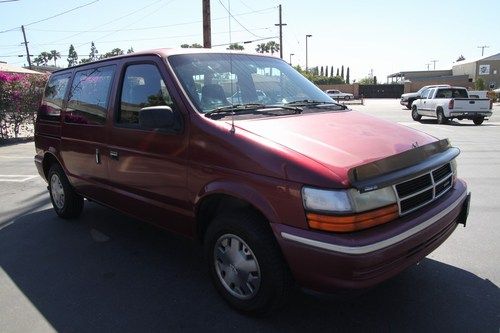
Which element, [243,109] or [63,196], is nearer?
[243,109]

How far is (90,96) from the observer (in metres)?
4.86

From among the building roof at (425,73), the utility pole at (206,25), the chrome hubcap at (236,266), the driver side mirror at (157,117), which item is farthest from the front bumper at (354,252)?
the building roof at (425,73)

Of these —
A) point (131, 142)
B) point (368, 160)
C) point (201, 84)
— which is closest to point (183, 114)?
point (201, 84)

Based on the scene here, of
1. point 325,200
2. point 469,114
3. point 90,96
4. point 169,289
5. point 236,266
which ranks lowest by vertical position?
point 469,114

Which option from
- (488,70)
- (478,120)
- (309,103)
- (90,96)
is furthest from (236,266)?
(488,70)

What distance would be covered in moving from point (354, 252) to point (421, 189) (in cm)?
82

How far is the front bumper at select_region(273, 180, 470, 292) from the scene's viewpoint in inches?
103

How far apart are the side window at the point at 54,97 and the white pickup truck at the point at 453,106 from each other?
17.2m

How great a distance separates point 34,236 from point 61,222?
1.79 feet

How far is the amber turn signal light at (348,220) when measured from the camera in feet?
8.73

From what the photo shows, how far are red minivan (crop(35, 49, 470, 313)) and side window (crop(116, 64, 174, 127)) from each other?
2 centimetres

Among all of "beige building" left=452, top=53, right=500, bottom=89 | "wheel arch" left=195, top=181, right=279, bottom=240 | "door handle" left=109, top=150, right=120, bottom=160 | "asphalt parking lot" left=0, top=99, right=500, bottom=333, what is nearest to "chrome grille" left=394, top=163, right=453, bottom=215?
"asphalt parking lot" left=0, top=99, right=500, bottom=333

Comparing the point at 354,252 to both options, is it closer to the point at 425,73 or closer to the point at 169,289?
the point at 169,289

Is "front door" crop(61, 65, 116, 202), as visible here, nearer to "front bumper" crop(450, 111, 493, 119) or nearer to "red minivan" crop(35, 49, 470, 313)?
"red minivan" crop(35, 49, 470, 313)
